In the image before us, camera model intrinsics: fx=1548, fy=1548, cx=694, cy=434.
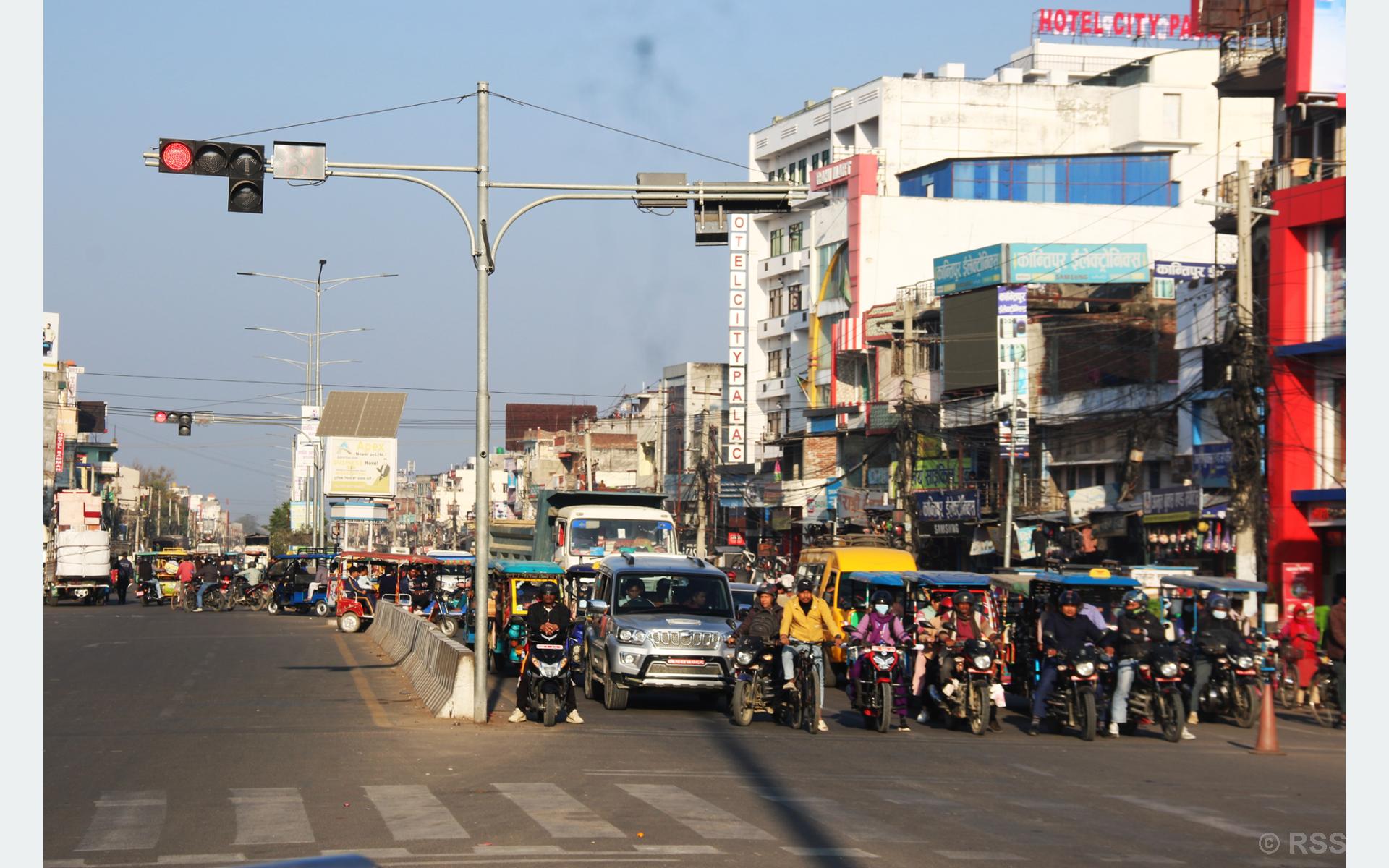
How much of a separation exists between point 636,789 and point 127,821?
13.4ft

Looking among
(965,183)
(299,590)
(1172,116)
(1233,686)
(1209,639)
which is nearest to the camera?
(1209,639)

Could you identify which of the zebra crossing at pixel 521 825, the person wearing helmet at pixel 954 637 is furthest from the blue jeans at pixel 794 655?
the zebra crossing at pixel 521 825

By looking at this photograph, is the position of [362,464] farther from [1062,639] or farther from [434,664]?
[1062,639]

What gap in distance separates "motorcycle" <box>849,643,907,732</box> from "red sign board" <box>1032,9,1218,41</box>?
223 feet

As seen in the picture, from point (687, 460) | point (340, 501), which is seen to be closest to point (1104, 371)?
point (340, 501)

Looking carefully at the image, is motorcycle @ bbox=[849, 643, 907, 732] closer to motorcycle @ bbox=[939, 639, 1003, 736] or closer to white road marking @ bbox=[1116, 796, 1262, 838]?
motorcycle @ bbox=[939, 639, 1003, 736]

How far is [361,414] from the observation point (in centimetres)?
7075

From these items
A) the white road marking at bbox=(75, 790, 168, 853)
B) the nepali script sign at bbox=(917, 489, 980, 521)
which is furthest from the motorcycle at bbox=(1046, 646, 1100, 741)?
the nepali script sign at bbox=(917, 489, 980, 521)

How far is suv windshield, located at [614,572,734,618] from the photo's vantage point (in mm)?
21516

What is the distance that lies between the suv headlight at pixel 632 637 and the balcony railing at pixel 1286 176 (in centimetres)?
1946

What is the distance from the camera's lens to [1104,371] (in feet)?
163

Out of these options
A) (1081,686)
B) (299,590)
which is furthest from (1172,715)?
(299,590)

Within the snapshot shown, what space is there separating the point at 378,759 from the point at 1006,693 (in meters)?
11.8

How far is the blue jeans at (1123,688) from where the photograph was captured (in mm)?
18219
